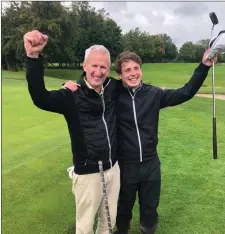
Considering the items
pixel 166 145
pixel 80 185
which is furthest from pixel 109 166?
pixel 166 145

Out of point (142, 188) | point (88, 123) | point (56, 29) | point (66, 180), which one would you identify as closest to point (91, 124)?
point (88, 123)

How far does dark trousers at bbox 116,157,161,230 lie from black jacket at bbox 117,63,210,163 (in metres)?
0.09

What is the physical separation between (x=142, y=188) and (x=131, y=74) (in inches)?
40.7

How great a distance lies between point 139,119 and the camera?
9.88 ft

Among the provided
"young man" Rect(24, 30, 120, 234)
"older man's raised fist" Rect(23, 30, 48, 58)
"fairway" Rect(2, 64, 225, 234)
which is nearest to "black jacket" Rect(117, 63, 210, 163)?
"young man" Rect(24, 30, 120, 234)

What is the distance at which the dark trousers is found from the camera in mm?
3119

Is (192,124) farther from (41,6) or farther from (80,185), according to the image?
Result: (41,6)

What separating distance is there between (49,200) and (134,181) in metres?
1.44

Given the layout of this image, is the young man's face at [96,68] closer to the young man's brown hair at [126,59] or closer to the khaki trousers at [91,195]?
the young man's brown hair at [126,59]

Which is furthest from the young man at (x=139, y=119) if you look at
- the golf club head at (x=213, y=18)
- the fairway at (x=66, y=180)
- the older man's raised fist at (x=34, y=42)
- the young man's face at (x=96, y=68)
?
the older man's raised fist at (x=34, y=42)

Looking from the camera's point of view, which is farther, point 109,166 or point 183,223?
point 183,223

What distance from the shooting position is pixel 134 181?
10.3 ft

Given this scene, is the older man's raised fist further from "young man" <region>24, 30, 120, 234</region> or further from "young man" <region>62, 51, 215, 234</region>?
"young man" <region>62, 51, 215, 234</region>

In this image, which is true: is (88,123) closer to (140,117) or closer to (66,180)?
(140,117)
